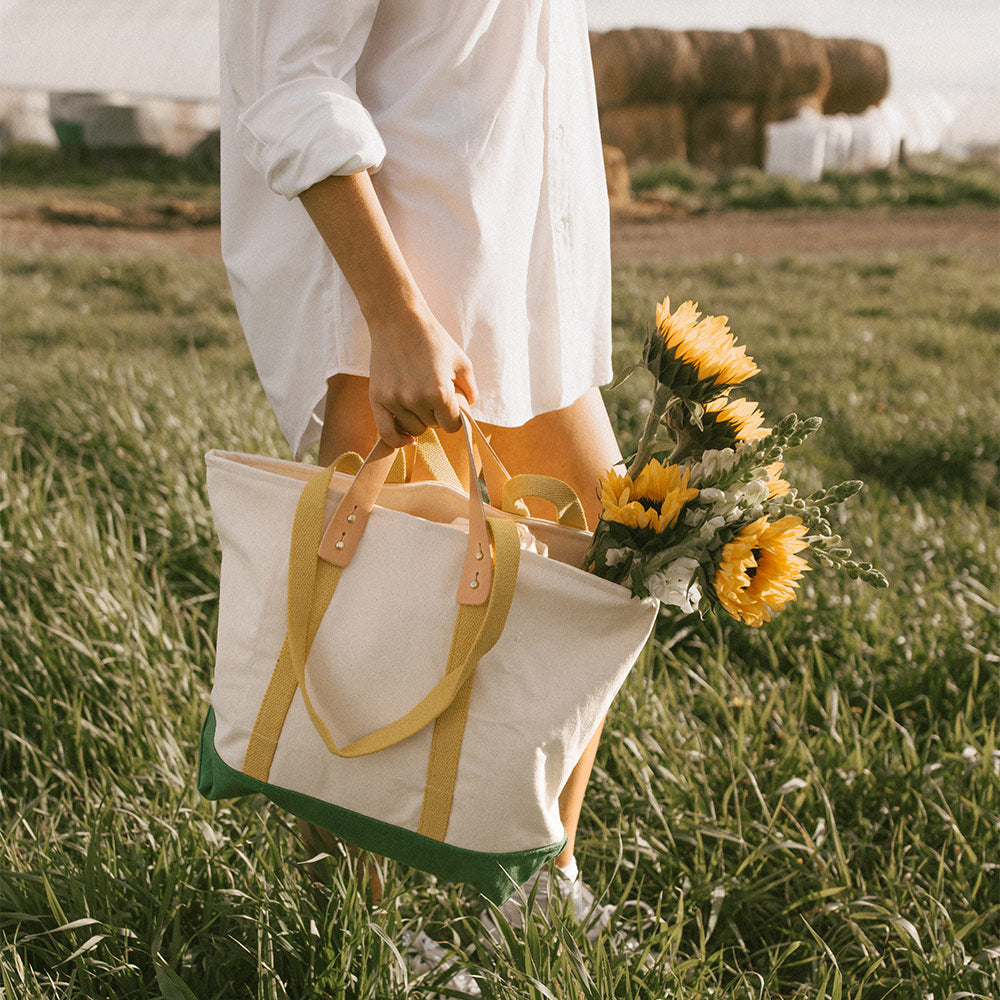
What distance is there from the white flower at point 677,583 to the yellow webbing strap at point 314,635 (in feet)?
0.50

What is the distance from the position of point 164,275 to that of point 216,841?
568cm

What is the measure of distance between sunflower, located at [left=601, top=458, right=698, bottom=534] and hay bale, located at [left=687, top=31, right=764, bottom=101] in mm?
17348

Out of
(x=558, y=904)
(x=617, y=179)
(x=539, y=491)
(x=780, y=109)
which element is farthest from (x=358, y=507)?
(x=780, y=109)

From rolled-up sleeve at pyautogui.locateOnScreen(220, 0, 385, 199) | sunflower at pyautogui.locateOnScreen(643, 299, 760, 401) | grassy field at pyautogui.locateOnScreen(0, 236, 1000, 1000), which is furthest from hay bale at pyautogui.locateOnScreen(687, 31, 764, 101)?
sunflower at pyautogui.locateOnScreen(643, 299, 760, 401)

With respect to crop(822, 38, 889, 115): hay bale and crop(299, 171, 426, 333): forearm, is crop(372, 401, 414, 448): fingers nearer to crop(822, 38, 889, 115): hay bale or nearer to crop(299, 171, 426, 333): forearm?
crop(299, 171, 426, 333): forearm

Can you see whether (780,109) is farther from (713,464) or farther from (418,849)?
(418,849)

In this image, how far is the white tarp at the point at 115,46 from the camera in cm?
1802

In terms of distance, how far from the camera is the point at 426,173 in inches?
47.3

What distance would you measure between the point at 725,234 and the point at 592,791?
9.24 m

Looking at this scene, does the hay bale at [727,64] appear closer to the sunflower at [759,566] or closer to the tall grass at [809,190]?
the tall grass at [809,190]

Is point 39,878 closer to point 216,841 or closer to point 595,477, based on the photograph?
point 216,841

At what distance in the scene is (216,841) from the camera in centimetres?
152

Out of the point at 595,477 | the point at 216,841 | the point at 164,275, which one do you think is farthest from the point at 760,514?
the point at 164,275

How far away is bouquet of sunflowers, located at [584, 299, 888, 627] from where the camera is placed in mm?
1027
